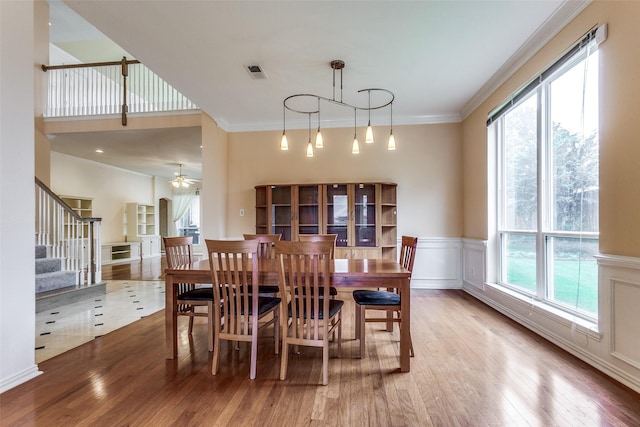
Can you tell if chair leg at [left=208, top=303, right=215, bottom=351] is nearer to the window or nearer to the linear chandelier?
the linear chandelier

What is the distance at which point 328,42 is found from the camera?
2844mm

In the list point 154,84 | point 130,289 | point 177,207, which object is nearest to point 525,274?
point 130,289

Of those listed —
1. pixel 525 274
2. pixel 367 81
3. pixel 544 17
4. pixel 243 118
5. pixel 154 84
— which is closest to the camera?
pixel 544 17

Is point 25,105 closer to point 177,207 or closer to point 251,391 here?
point 251,391

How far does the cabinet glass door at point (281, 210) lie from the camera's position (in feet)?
16.2

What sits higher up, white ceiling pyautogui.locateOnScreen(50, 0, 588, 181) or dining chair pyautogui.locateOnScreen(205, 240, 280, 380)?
white ceiling pyautogui.locateOnScreen(50, 0, 588, 181)

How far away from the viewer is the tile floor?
111 inches

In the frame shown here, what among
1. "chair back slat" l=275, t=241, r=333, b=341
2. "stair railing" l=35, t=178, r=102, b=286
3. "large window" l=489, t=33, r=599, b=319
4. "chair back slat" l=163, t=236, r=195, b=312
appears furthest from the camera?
"stair railing" l=35, t=178, r=102, b=286

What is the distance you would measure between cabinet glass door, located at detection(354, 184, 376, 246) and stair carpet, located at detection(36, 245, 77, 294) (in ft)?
14.7

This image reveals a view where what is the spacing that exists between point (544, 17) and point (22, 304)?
15.2 ft

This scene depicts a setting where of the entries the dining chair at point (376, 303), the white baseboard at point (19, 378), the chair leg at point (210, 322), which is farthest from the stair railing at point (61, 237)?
the dining chair at point (376, 303)

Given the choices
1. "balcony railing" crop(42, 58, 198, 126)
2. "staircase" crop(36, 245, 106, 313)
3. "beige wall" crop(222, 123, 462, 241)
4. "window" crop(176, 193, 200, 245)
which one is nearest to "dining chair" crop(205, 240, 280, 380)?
"beige wall" crop(222, 123, 462, 241)

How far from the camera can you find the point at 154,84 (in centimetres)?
555

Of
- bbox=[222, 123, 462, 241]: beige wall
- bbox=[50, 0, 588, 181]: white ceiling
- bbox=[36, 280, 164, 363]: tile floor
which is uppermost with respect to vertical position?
bbox=[50, 0, 588, 181]: white ceiling
